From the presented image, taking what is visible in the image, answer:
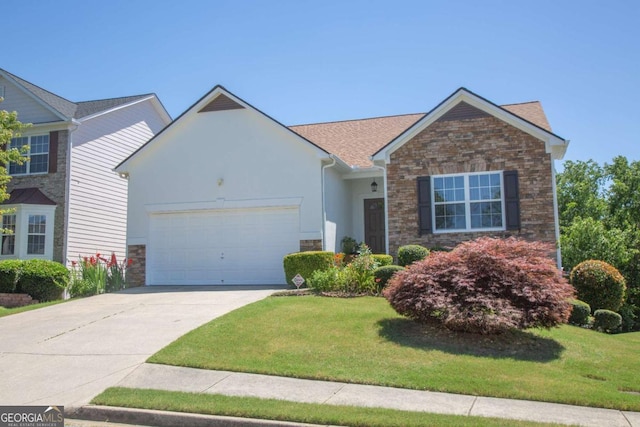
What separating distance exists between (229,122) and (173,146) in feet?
6.90

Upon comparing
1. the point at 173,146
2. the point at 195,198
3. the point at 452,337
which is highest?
the point at 173,146

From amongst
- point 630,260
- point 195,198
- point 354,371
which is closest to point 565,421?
point 354,371

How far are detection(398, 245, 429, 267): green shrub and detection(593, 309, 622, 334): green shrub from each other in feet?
14.7

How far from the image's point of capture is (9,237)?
2016 cm

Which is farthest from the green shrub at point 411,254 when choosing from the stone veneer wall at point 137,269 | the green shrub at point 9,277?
the green shrub at point 9,277

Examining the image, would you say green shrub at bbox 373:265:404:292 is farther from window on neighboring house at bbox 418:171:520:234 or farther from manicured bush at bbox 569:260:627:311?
manicured bush at bbox 569:260:627:311

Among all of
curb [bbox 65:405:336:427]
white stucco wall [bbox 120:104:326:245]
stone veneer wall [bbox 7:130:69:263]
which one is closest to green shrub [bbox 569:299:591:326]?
white stucco wall [bbox 120:104:326:245]

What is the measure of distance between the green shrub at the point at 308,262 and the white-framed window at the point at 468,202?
3.44 meters

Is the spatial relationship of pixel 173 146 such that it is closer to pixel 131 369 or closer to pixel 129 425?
pixel 131 369

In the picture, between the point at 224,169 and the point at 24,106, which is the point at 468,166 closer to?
the point at 224,169

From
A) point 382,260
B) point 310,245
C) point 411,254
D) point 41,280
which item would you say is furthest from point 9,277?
point 411,254

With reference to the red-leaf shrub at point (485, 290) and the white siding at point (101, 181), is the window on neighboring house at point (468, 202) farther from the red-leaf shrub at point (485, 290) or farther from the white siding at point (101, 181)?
the white siding at point (101, 181)

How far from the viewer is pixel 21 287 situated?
17562 millimetres

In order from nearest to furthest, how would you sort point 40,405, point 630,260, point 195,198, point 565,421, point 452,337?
point 565,421
point 40,405
point 452,337
point 630,260
point 195,198
